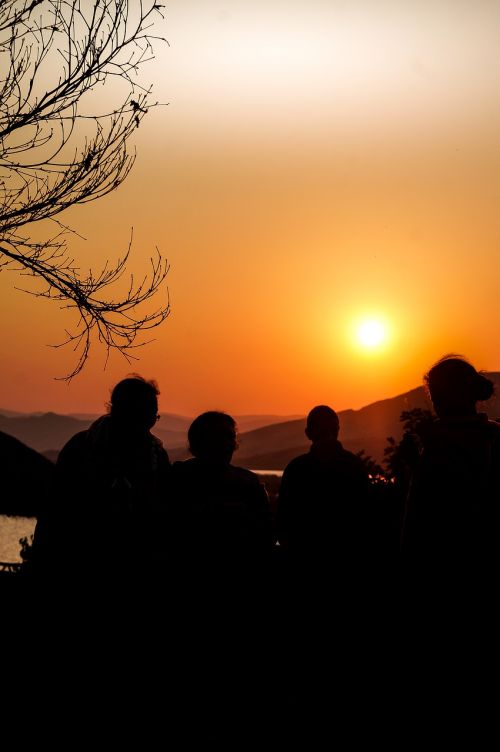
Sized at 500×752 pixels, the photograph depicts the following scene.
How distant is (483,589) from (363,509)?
6.91ft

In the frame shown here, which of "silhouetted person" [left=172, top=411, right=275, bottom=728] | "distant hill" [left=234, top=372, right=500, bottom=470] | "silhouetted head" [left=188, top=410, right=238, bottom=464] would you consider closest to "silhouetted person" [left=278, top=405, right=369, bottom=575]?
"silhouetted person" [left=172, top=411, right=275, bottom=728]

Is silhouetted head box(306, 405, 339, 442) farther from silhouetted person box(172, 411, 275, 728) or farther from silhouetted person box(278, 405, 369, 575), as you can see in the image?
silhouetted person box(172, 411, 275, 728)

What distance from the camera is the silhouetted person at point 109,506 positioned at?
4043 millimetres

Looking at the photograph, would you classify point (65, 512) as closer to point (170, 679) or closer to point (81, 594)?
point (81, 594)

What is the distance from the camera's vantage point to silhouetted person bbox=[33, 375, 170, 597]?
4.04 meters

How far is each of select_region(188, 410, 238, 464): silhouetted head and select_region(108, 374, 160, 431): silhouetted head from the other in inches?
10.2

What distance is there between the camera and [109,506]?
13.5ft

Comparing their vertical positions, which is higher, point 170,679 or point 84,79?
point 84,79

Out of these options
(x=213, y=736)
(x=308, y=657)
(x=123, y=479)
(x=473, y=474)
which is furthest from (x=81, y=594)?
(x=473, y=474)

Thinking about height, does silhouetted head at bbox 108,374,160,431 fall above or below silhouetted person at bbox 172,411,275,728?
above

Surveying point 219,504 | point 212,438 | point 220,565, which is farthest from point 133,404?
point 220,565

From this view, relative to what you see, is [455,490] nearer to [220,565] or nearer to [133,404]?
[220,565]

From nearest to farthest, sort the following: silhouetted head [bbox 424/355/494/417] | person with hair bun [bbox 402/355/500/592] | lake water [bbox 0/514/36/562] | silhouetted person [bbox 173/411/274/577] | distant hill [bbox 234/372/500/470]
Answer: person with hair bun [bbox 402/355/500/592] < silhouetted head [bbox 424/355/494/417] < silhouetted person [bbox 173/411/274/577] < lake water [bbox 0/514/36/562] < distant hill [bbox 234/372/500/470]

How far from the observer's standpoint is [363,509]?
5.61 metres
